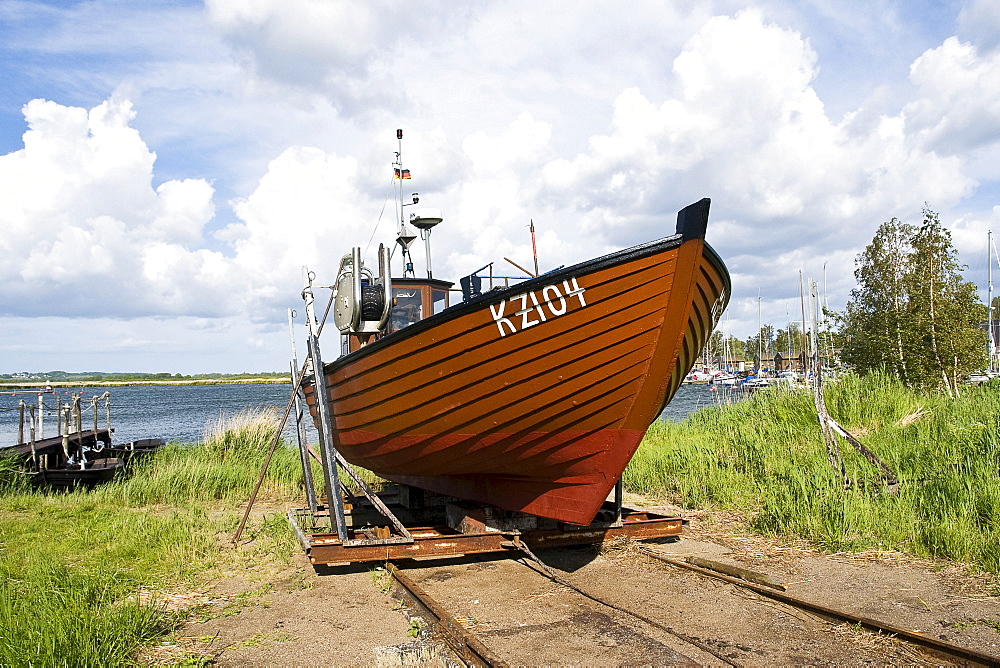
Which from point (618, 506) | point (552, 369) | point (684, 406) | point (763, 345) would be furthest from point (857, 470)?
point (763, 345)

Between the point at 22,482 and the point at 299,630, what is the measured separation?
8.18 metres

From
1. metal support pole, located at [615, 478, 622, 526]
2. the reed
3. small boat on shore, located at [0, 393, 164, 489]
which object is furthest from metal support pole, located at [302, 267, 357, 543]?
small boat on shore, located at [0, 393, 164, 489]

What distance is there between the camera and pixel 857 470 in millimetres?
7988

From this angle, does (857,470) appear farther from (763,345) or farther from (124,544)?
(763,345)

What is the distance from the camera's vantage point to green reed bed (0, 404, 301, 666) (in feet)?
13.5

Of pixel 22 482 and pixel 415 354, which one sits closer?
pixel 415 354

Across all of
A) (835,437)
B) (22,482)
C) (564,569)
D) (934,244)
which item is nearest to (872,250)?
(934,244)

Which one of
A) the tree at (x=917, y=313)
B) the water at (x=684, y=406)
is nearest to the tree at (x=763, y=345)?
the water at (x=684, y=406)

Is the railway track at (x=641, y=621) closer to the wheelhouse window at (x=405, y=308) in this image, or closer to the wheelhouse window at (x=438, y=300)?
the wheelhouse window at (x=405, y=308)

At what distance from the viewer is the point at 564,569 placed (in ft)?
20.6

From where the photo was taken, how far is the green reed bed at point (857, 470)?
6.38 metres

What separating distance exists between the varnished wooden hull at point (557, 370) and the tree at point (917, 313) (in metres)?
10.3

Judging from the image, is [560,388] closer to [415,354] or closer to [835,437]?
[415,354]

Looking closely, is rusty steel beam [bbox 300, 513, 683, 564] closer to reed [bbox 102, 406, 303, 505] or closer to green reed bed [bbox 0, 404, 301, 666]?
green reed bed [bbox 0, 404, 301, 666]
